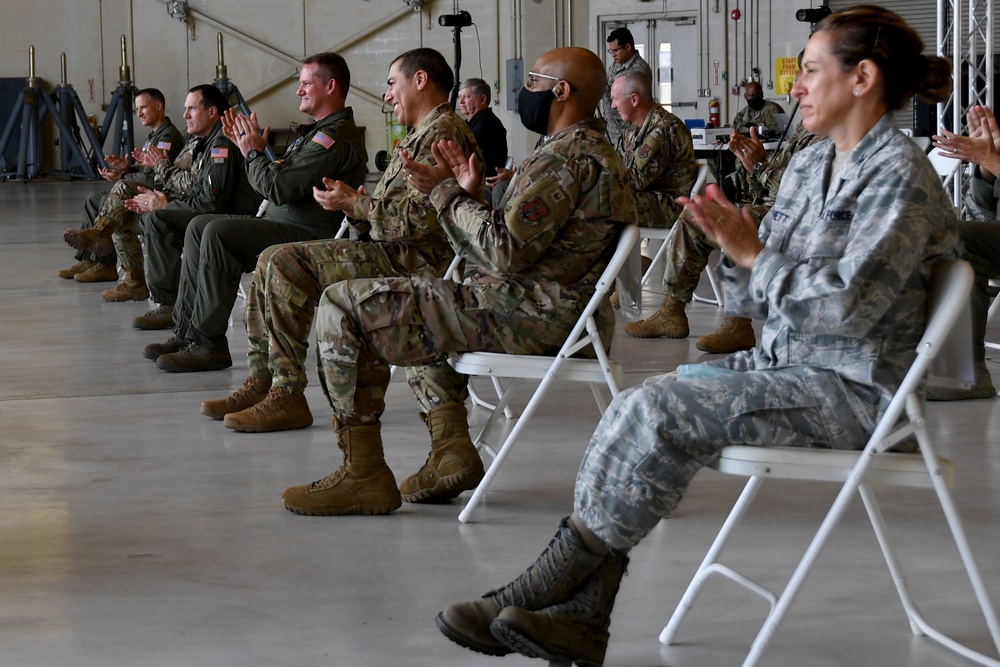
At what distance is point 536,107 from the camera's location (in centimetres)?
324

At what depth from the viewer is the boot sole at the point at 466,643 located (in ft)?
7.33

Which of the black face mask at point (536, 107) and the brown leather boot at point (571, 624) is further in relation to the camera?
the black face mask at point (536, 107)

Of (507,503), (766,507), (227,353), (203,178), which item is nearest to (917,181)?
(766,507)

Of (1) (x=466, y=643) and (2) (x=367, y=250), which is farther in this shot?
(2) (x=367, y=250)

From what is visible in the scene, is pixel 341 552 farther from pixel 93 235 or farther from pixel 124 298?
pixel 93 235

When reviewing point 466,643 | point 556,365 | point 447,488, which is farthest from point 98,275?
point 466,643

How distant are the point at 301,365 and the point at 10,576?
63.0 inches

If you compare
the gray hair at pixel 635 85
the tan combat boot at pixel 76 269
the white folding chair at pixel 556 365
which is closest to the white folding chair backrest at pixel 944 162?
the gray hair at pixel 635 85

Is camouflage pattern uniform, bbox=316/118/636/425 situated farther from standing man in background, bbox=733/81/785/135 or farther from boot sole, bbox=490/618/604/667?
standing man in background, bbox=733/81/785/135

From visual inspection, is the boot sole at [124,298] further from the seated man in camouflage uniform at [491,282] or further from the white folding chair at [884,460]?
the white folding chair at [884,460]

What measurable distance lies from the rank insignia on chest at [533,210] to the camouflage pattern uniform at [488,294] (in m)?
0.06

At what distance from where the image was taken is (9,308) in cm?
745

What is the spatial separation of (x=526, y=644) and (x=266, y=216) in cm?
366

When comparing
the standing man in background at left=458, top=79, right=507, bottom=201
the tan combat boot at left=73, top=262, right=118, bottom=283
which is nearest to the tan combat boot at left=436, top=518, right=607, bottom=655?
the standing man in background at left=458, top=79, right=507, bottom=201
